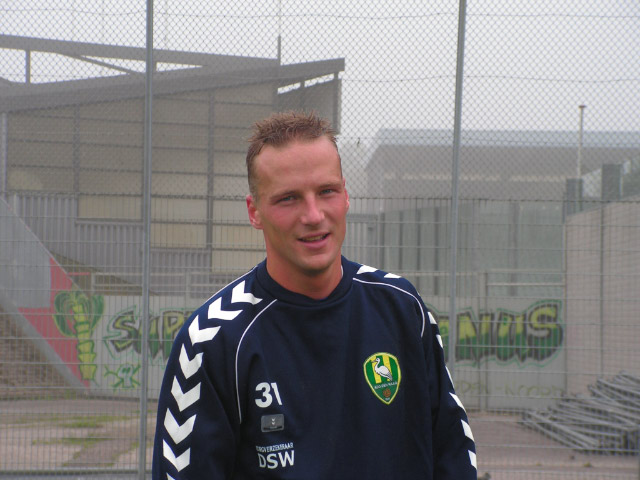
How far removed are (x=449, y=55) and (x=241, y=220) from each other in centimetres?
215

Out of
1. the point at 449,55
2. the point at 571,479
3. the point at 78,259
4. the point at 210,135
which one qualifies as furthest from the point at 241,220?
the point at 571,479

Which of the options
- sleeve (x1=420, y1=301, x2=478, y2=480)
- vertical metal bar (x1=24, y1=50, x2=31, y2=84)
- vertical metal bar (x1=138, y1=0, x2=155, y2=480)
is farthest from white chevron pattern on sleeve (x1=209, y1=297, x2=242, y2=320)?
vertical metal bar (x1=24, y1=50, x2=31, y2=84)

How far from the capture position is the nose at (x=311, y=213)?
175cm

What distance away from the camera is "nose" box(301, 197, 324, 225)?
175 centimetres

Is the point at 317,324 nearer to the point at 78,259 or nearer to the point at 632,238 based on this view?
the point at 78,259

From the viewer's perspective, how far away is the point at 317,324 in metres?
1.83

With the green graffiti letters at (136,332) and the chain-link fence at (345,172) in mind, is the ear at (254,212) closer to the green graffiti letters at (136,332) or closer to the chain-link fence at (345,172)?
the chain-link fence at (345,172)

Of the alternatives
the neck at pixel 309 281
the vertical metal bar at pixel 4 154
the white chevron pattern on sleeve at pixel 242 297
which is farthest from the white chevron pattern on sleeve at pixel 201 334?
the vertical metal bar at pixel 4 154

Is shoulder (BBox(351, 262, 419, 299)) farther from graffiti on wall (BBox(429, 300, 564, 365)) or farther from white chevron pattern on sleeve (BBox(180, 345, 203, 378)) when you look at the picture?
graffiti on wall (BBox(429, 300, 564, 365))

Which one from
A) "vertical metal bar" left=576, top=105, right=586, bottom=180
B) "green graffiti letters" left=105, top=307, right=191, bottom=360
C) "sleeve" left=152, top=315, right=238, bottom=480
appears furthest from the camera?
"vertical metal bar" left=576, top=105, right=586, bottom=180

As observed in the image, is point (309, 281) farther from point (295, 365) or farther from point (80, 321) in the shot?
point (80, 321)

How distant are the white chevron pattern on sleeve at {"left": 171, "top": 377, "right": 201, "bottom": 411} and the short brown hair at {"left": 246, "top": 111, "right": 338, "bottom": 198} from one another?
0.54 metres

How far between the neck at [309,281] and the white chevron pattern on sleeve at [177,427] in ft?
1.39

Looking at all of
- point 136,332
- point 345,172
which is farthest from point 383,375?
point 136,332
